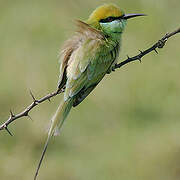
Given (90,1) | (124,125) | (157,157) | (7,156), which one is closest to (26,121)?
(7,156)

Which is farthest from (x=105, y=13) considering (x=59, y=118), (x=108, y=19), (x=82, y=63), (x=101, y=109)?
(x=101, y=109)

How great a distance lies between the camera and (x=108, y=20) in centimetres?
301

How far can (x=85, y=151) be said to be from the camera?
4.29 metres

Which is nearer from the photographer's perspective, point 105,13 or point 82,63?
point 82,63

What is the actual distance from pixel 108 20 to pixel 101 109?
1.64 meters

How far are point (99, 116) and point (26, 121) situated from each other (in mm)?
600

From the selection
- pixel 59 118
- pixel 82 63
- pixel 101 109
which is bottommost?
pixel 59 118

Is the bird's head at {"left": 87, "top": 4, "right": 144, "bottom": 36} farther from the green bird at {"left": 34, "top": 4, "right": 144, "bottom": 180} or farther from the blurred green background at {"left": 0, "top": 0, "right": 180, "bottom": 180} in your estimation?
the blurred green background at {"left": 0, "top": 0, "right": 180, "bottom": 180}

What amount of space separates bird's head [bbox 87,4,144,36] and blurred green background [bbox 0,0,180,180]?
1396 mm

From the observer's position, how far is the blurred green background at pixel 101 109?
415 cm

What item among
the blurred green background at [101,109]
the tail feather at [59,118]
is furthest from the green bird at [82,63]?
the blurred green background at [101,109]

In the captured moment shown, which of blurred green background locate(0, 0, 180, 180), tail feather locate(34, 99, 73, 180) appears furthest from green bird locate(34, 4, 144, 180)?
blurred green background locate(0, 0, 180, 180)

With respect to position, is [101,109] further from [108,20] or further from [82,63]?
[82,63]

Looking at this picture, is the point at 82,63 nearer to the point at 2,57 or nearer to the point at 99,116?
the point at 99,116
